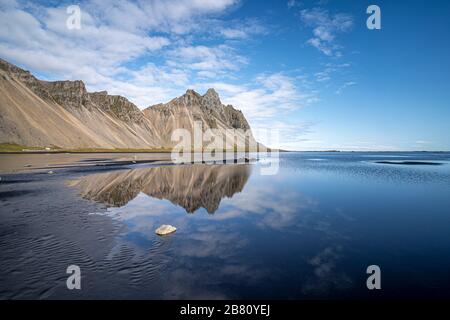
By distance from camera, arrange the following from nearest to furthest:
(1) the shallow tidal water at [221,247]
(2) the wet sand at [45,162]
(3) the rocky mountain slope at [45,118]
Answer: (1) the shallow tidal water at [221,247]
(2) the wet sand at [45,162]
(3) the rocky mountain slope at [45,118]

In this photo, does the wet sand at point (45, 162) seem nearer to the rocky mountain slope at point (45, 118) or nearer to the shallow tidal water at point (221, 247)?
the shallow tidal water at point (221, 247)

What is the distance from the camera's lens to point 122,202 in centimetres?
2622

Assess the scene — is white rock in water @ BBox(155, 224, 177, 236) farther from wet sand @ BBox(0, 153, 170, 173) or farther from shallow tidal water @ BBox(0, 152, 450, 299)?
wet sand @ BBox(0, 153, 170, 173)

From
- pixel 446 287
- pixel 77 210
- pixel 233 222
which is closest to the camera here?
pixel 446 287

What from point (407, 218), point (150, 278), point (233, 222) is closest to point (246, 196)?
point (233, 222)

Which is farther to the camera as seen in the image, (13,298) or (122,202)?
(122,202)

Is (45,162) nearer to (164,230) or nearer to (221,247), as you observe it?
(164,230)

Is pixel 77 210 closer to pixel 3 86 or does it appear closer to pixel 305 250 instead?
pixel 305 250

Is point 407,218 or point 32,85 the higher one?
point 32,85

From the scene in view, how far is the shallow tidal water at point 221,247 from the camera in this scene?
10281 millimetres

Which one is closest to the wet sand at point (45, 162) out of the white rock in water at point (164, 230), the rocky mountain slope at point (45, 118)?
the rocky mountain slope at point (45, 118)

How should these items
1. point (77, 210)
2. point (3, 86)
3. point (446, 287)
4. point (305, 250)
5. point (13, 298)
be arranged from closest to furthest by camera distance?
1. point (13, 298)
2. point (446, 287)
3. point (305, 250)
4. point (77, 210)
5. point (3, 86)

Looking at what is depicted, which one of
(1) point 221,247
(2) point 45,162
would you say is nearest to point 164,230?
(1) point 221,247

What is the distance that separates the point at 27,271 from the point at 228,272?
346 inches
